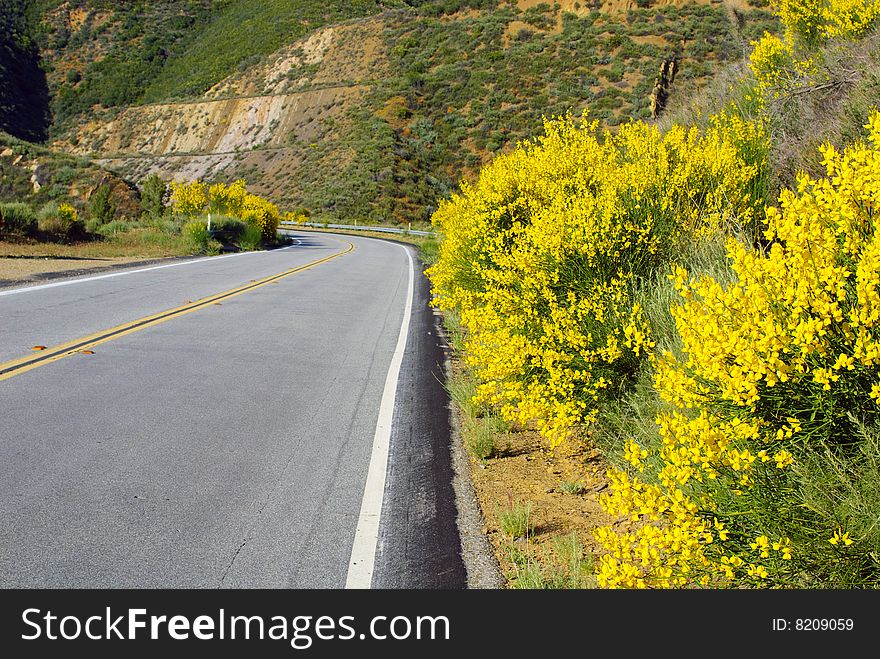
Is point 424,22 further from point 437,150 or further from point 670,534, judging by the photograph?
point 670,534

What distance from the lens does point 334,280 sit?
19203 mm

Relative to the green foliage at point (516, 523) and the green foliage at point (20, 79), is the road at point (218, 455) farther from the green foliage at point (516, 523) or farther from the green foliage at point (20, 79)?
the green foliage at point (20, 79)

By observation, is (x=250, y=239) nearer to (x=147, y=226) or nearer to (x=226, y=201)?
(x=147, y=226)

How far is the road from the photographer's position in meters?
3.85

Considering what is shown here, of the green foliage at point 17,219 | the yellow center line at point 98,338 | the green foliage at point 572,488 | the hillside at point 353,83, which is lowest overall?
the green foliage at point 572,488

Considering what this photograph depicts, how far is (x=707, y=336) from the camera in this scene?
11.4 ft

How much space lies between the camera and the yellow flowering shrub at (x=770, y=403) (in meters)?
3.14

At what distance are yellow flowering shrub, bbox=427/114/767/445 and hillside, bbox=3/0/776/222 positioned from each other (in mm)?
42739

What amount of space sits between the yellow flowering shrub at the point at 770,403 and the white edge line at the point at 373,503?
123cm

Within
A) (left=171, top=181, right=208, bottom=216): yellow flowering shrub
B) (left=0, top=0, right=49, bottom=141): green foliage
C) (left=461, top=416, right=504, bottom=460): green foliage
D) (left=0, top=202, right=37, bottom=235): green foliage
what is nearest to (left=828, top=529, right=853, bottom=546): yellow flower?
(left=461, top=416, right=504, bottom=460): green foliage

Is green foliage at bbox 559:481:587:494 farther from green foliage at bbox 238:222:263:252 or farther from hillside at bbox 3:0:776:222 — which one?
hillside at bbox 3:0:776:222

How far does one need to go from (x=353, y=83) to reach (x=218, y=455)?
74770 millimetres

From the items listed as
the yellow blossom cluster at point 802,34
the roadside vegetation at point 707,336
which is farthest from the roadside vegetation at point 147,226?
the yellow blossom cluster at point 802,34
